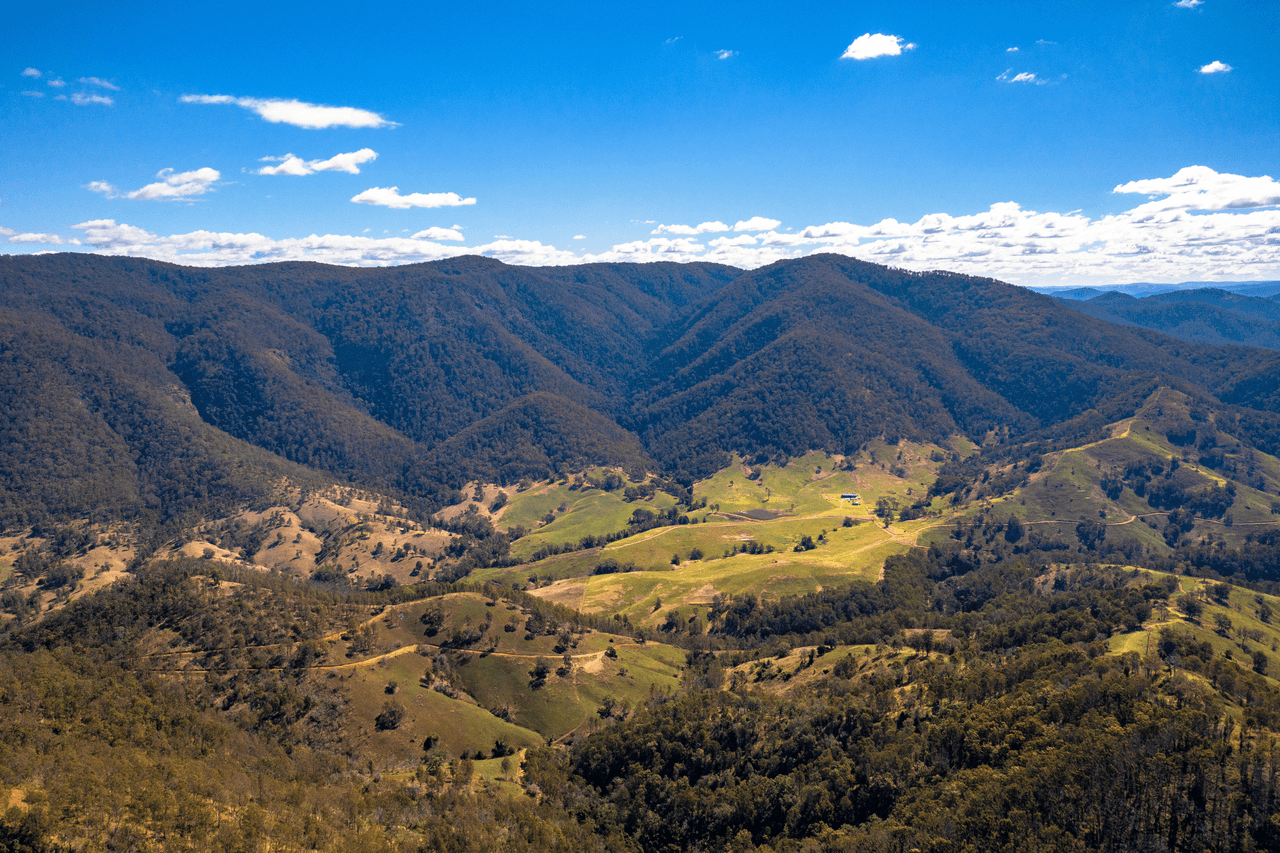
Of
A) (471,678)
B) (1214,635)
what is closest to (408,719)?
(471,678)

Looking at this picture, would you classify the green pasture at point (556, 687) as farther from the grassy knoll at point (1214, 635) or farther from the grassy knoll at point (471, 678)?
the grassy knoll at point (1214, 635)

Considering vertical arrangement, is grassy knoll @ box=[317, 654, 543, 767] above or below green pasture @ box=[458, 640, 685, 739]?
above

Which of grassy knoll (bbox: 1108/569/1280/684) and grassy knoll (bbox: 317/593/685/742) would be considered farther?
grassy knoll (bbox: 1108/569/1280/684)

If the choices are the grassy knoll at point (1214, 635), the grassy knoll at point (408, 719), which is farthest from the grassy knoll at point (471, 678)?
the grassy knoll at point (1214, 635)

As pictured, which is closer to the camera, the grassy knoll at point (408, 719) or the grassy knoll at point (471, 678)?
the grassy knoll at point (408, 719)

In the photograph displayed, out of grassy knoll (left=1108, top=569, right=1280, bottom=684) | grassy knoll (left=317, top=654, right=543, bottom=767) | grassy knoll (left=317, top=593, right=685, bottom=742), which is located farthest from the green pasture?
grassy knoll (left=1108, top=569, right=1280, bottom=684)

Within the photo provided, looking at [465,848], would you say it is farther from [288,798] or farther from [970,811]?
[970,811]

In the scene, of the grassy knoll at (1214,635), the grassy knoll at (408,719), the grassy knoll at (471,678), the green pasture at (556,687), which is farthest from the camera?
the green pasture at (556,687)

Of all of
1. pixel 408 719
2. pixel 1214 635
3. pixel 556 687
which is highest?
pixel 408 719

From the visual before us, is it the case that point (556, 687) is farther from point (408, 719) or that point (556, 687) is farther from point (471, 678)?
point (408, 719)

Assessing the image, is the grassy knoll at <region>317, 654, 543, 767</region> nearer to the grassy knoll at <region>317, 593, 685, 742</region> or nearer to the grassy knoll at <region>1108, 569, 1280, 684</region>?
the grassy knoll at <region>317, 593, 685, 742</region>

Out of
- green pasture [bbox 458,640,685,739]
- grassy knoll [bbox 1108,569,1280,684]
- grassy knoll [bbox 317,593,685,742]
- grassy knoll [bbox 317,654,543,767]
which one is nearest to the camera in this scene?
grassy knoll [bbox 317,654,543,767]
